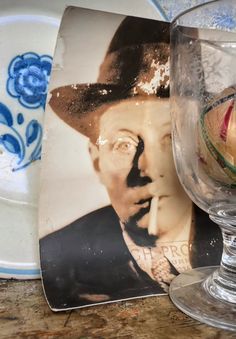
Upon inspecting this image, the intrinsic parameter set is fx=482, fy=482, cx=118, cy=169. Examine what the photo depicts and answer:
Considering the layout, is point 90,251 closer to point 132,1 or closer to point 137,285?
point 137,285

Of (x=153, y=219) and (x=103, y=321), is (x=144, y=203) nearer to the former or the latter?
(x=153, y=219)

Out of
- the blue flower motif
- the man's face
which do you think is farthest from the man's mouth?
the blue flower motif

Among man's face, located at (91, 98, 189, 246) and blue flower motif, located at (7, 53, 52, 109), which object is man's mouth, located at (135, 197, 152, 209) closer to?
man's face, located at (91, 98, 189, 246)

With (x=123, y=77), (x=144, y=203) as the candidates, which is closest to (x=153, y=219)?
(x=144, y=203)

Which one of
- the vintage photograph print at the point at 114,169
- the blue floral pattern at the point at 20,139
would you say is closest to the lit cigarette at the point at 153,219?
the vintage photograph print at the point at 114,169

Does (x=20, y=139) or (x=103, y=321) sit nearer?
(x=103, y=321)
